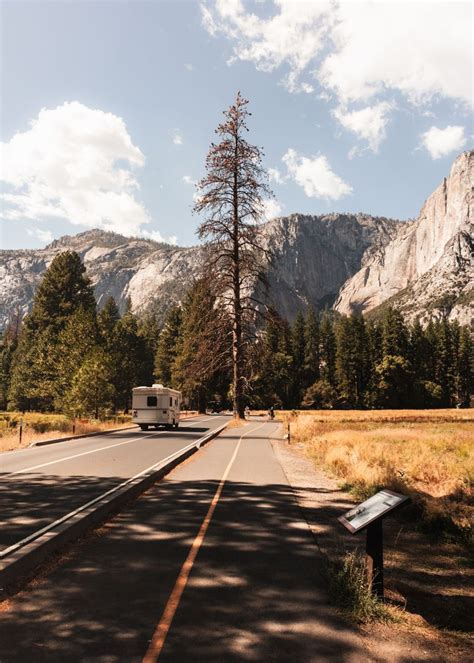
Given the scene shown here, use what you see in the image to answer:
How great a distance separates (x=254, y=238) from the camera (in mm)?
34594

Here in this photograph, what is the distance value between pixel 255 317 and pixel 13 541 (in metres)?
28.2

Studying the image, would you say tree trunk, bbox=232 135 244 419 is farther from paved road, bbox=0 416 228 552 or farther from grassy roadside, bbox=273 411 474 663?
grassy roadside, bbox=273 411 474 663

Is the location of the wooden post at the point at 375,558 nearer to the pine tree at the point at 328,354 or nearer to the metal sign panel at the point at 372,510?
the metal sign panel at the point at 372,510

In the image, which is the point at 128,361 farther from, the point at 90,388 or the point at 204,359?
the point at 204,359

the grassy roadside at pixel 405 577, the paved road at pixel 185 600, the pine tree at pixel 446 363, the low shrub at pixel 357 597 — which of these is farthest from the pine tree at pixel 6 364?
the pine tree at pixel 446 363

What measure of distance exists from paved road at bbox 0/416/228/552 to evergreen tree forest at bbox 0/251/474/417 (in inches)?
599

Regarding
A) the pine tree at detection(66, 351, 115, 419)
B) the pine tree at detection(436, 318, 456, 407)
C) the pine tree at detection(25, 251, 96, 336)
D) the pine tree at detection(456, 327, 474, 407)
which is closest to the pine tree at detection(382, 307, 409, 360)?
the pine tree at detection(436, 318, 456, 407)

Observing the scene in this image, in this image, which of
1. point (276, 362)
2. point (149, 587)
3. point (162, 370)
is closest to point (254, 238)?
point (149, 587)

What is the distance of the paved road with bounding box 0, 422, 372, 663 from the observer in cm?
363

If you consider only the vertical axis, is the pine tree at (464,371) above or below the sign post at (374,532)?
above

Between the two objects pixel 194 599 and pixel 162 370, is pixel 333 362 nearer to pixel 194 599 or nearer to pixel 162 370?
pixel 162 370

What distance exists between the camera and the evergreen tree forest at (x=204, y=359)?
34.8m

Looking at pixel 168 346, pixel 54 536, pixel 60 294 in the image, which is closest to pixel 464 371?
pixel 168 346

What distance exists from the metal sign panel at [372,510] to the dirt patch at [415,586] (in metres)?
0.85
